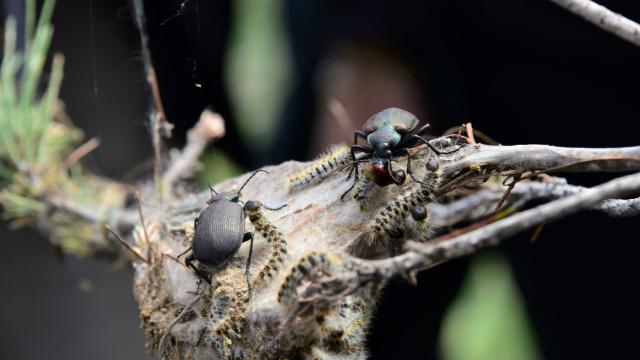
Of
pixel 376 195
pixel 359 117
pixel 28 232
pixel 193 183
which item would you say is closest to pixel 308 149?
pixel 359 117

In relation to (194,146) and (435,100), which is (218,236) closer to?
(194,146)

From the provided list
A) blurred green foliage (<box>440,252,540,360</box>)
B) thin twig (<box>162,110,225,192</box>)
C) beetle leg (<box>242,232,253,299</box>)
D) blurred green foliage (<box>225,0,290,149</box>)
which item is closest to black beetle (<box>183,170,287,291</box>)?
beetle leg (<box>242,232,253,299</box>)

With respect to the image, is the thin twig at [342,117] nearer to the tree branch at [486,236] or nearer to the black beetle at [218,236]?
the black beetle at [218,236]

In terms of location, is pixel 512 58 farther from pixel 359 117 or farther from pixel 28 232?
pixel 28 232

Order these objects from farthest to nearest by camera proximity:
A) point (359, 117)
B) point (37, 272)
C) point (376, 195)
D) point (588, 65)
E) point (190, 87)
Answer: point (37, 272) < point (359, 117) < point (588, 65) < point (190, 87) < point (376, 195)

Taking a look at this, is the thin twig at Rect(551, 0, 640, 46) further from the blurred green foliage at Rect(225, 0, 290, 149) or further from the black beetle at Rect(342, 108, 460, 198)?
the blurred green foliage at Rect(225, 0, 290, 149)

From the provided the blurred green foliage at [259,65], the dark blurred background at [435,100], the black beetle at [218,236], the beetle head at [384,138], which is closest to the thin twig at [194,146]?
the dark blurred background at [435,100]

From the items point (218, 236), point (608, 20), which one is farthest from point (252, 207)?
point (608, 20)

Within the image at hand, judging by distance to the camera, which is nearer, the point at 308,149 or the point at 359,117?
the point at 359,117

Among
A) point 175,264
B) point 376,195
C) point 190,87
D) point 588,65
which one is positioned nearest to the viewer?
point 376,195
